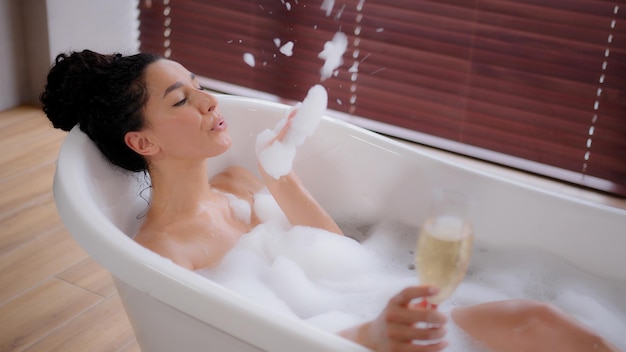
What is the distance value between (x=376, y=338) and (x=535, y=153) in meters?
1.85

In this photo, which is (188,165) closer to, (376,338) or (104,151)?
(104,151)

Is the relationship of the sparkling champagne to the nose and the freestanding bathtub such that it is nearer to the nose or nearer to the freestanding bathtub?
the freestanding bathtub

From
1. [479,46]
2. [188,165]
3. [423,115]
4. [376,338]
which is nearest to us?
[376,338]

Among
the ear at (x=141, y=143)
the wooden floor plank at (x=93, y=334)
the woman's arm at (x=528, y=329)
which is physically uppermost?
the ear at (x=141, y=143)

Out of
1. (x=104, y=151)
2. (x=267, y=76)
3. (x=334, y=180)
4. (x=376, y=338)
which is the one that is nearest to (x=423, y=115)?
(x=267, y=76)

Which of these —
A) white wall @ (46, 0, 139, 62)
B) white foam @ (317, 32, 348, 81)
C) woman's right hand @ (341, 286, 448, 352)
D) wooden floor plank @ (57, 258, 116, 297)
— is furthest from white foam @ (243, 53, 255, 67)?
woman's right hand @ (341, 286, 448, 352)

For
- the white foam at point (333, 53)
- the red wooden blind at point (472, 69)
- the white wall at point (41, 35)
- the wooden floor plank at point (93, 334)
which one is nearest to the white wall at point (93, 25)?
the white wall at point (41, 35)

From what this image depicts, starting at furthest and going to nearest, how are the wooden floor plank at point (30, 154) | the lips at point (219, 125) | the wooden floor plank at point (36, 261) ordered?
the wooden floor plank at point (30, 154) → the wooden floor plank at point (36, 261) → the lips at point (219, 125)

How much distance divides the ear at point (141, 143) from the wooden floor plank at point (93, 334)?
1.83 feet

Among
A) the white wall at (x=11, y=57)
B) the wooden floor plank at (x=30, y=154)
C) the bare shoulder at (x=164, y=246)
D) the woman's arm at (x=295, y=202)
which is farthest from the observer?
the white wall at (x=11, y=57)

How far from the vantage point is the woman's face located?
1816mm

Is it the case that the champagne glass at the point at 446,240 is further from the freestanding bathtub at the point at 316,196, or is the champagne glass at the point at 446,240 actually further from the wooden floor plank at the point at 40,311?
the wooden floor plank at the point at 40,311

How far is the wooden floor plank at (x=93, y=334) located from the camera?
80.6 inches

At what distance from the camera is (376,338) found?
4.37 feet
